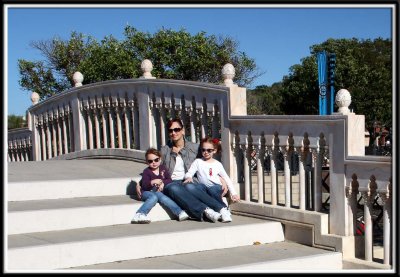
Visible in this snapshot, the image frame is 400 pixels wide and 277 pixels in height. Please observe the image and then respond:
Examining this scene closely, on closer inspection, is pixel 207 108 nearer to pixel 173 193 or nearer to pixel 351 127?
pixel 173 193

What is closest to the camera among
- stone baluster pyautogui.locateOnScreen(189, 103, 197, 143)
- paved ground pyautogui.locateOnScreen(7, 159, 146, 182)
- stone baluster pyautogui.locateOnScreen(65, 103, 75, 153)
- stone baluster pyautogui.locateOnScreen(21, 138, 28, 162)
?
paved ground pyautogui.locateOnScreen(7, 159, 146, 182)

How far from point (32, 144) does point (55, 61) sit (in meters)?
12.0

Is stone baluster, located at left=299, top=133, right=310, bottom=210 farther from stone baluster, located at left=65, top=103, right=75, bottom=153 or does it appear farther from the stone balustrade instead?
stone baluster, located at left=65, top=103, right=75, bottom=153

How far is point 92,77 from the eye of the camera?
21078mm

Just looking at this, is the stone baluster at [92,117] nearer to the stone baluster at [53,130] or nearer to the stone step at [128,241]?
the stone baluster at [53,130]

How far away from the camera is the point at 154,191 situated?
727cm

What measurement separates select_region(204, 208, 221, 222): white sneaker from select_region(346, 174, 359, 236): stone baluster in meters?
1.37

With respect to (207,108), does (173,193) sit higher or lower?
lower

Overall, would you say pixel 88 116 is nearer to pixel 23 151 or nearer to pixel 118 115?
pixel 118 115

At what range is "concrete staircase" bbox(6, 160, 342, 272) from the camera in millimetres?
5781

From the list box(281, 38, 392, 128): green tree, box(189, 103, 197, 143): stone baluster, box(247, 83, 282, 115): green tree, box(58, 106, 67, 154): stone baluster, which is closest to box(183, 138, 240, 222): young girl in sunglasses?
box(189, 103, 197, 143): stone baluster

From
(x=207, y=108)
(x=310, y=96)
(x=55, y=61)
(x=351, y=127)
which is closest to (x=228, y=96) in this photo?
(x=207, y=108)

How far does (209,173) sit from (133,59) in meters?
14.8

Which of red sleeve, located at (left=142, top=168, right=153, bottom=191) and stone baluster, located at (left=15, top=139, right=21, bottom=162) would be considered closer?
red sleeve, located at (left=142, top=168, right=153, bottom=191)
